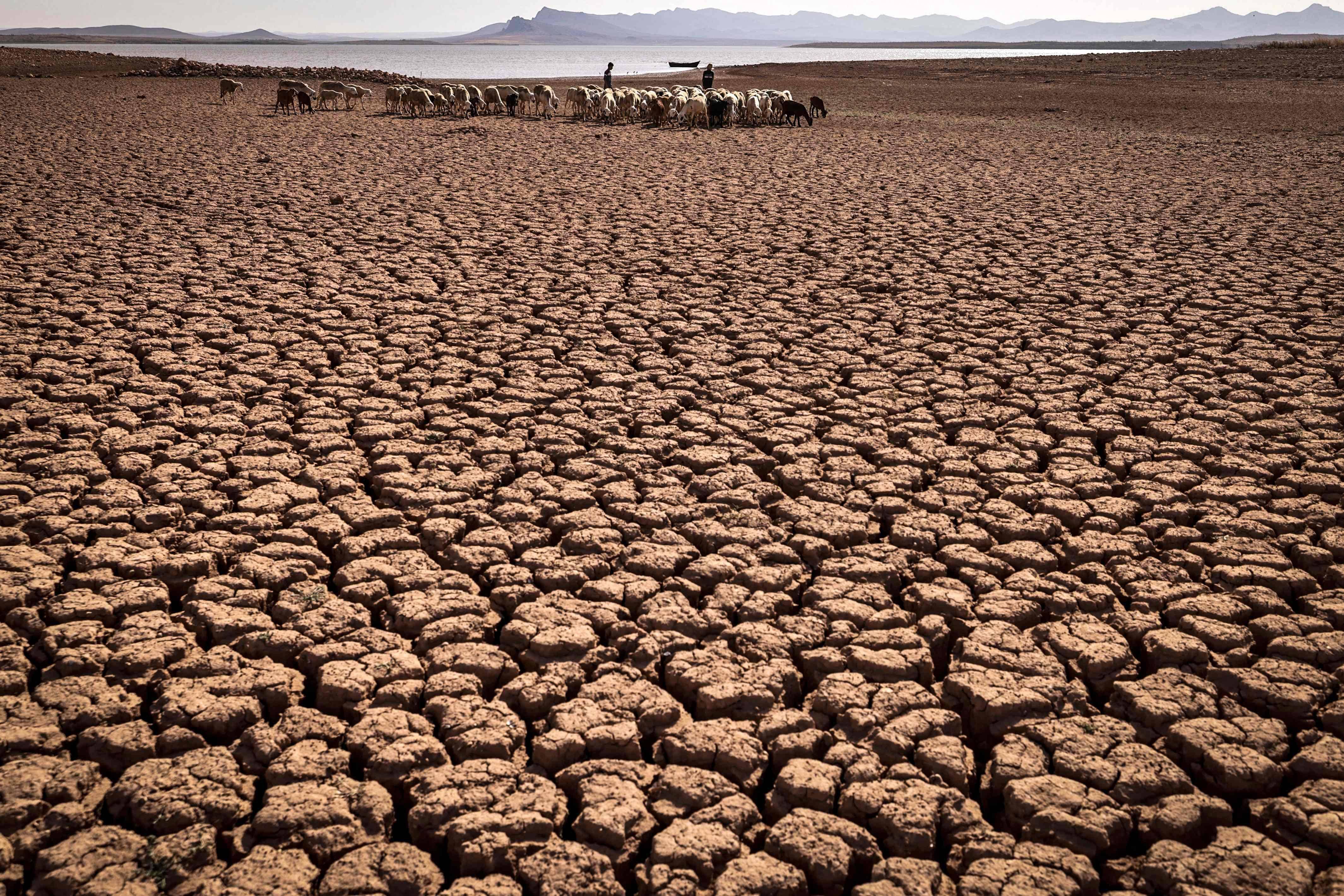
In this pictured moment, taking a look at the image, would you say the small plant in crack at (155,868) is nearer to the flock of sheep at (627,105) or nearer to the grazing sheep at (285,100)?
the flock of sheep at (627,105)

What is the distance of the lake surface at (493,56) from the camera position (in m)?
56.3

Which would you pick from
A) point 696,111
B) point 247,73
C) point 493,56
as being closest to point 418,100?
point 696,111

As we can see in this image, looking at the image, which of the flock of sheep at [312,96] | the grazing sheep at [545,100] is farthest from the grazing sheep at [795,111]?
the flock of sheep at [312,96]

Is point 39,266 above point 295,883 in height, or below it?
above

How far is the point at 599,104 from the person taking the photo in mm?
20656

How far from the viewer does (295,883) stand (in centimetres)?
230

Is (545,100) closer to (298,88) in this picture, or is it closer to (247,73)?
(298,88)

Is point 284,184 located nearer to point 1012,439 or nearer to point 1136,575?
point 1012,439

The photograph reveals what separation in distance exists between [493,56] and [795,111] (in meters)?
93.6

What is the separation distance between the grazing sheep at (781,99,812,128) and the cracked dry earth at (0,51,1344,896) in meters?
12.3

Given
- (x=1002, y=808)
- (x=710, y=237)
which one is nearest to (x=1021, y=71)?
(x=710, y=237)

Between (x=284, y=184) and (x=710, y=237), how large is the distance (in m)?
5.87

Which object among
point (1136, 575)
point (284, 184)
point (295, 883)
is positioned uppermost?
point (284, 184)

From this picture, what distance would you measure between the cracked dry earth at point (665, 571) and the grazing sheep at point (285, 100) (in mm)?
12995
